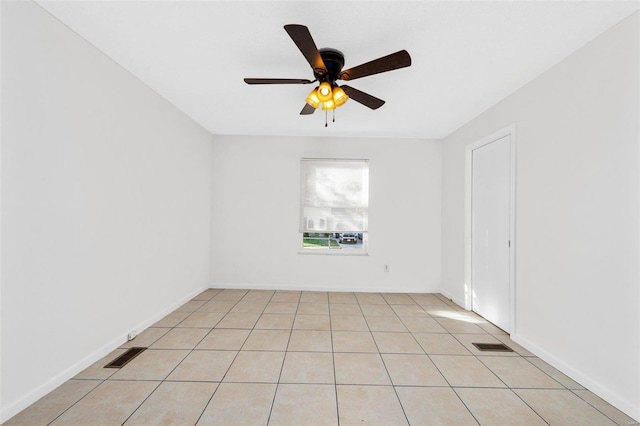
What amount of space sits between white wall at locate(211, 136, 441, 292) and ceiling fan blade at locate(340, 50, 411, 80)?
8.66 ft

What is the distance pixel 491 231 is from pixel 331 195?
236cm

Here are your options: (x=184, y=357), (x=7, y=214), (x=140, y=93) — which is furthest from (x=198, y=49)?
(x=184, y=357)

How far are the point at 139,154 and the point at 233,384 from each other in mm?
2363

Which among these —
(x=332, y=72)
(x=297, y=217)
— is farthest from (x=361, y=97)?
(x=297, y=217)

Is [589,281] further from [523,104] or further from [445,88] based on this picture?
[445,88]

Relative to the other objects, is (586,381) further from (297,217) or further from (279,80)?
(297,217)

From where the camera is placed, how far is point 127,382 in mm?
2072

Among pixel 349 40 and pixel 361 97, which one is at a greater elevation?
pixel 349 40

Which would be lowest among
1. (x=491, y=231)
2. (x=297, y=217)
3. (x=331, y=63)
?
(x=491, y=231)

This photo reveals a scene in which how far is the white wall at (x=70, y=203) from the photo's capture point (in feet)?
5.55

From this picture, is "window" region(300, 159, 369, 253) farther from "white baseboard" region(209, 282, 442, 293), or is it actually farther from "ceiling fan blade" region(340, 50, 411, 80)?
"ceiling fan blade" region(340, 50, 411, 80)

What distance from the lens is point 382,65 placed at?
1887 millimetres

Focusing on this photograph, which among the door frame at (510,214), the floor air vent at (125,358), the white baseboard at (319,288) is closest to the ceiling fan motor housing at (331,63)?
the door frame at (510,214)

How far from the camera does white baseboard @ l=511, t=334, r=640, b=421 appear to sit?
1769mm
